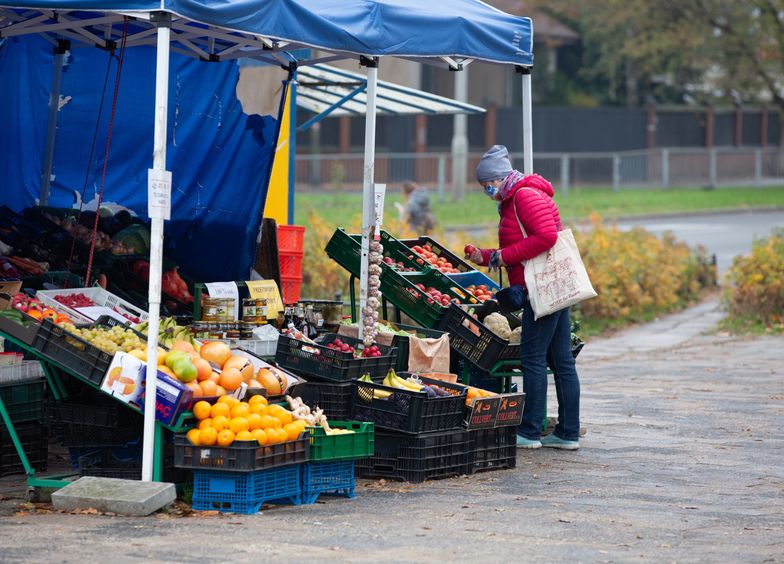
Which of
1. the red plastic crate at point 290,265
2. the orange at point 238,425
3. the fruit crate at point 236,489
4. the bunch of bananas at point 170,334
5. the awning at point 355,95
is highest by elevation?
the awning at point 355,95

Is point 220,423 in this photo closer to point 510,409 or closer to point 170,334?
point 170,334

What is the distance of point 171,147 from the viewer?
11812mm

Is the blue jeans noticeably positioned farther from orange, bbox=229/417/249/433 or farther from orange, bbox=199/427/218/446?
orange, bbox=199/427/218/446

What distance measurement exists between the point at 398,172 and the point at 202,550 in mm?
30434

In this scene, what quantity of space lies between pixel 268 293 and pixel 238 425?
8.72 feet

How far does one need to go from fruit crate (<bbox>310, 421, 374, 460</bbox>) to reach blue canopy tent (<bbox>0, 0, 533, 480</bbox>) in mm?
921

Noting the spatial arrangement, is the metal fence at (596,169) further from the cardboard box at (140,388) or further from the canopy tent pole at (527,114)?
the cardboard box at (140,388)

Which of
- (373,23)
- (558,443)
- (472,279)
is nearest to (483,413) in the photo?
(558,443)

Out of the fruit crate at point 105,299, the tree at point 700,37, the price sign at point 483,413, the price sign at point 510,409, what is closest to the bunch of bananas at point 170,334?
the fruit crate at point 105,299

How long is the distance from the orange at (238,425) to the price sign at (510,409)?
6.82 feet

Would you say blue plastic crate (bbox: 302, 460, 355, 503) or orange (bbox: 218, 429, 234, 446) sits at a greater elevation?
orange (bbox: 218, 429, 234, 446)

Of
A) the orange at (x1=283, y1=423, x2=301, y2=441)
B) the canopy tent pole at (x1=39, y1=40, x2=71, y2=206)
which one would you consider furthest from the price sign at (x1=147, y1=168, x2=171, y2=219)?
A: the canopy tent pole at (x1=39, y1=40, x2=71, y2=206)

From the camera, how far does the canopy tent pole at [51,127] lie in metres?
11.4

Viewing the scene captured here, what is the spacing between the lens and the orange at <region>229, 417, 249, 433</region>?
7.52m
